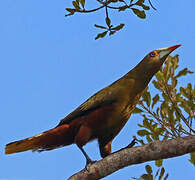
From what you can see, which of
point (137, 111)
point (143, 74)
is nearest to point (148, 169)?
point (137, 111)

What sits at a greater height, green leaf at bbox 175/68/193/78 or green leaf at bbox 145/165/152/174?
green leaf at bbox 175/68/193/78

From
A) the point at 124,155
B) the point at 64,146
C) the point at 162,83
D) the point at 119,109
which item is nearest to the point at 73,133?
the point at 64,146

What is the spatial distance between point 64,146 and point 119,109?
88 centimetres

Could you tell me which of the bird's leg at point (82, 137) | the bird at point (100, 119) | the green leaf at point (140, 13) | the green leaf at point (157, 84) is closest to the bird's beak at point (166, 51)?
the bird at point (100, 119)

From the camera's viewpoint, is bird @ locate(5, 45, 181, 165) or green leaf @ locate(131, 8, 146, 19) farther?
bird @ locate(5, 45, 181, 165)

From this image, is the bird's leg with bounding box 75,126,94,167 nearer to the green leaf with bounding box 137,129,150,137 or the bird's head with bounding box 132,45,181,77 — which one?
the green leaf with bounding box 137,129,150,137

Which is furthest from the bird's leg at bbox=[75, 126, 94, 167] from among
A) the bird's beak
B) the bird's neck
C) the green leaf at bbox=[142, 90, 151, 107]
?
the bird's beak

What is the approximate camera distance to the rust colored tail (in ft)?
15.6

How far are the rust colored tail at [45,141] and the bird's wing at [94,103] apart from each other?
0.14 m

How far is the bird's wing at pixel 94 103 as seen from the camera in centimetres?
473

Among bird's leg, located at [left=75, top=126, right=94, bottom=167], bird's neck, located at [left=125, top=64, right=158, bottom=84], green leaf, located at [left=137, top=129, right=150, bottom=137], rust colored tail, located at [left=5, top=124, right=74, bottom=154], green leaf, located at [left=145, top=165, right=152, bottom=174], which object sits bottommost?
green leaf, located at [left=145, top=165, right=152, bottom=174]

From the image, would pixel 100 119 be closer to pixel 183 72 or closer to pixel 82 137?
pixel 82 137

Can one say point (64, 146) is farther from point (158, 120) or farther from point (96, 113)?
point (158, 120)

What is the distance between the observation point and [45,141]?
15.8 ft
